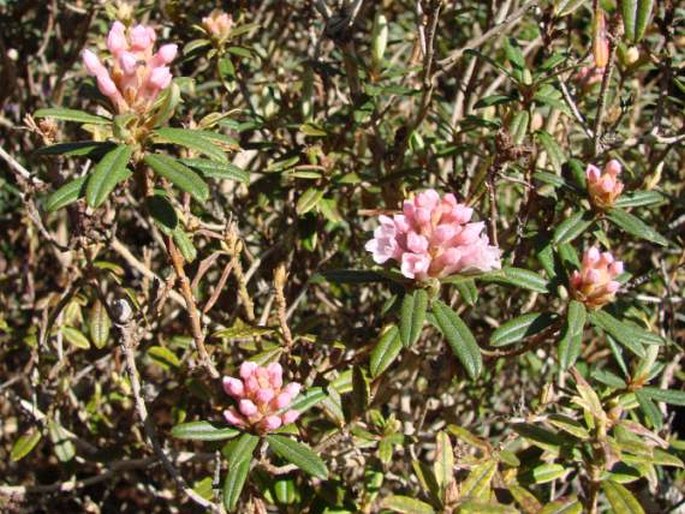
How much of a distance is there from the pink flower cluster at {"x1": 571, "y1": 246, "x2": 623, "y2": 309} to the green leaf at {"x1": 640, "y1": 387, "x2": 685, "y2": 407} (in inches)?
16.7

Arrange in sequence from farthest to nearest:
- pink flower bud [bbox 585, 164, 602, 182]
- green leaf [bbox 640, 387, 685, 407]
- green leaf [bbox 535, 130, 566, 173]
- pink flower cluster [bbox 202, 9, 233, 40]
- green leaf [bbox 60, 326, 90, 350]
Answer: green leaf [bbox 60, 326, 90, 350]
pink flower cluster [bbox 202, 9, 233, 40]
green leaf [bbox 535, 130, 566, 173]
green leaf [bbox 640, 387, 685, 407]
pink flower bud [bbox 585, 164, 602, 182]

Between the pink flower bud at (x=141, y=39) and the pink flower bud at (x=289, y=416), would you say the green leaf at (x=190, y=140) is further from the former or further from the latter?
the pink flower bud at (x=289, y=416)

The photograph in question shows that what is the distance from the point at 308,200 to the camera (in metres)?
2.38

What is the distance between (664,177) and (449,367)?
1.49m

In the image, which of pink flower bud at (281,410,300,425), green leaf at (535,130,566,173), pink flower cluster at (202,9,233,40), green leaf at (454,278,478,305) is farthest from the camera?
pink flower cluster at (202,9,233,40)

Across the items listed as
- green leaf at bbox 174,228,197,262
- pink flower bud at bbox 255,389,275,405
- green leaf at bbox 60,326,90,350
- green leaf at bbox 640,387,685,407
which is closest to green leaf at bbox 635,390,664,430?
green leaf at bbox 640,387,685,407

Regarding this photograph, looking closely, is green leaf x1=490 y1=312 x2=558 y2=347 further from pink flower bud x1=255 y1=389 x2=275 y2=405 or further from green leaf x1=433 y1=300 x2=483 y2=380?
pink flower bud x1=255 y1=389 x2=275 y2=405

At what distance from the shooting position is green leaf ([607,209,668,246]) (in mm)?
1972

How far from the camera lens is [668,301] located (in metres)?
2.55

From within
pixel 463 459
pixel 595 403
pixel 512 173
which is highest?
pixel 512 173

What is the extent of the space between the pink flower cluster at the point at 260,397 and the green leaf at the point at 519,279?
20.5 inches

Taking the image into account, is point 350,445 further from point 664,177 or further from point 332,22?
point 664,177

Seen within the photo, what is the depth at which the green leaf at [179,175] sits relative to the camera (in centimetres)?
165

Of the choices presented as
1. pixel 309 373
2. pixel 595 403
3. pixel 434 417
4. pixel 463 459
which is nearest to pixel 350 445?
pixel 309 373
